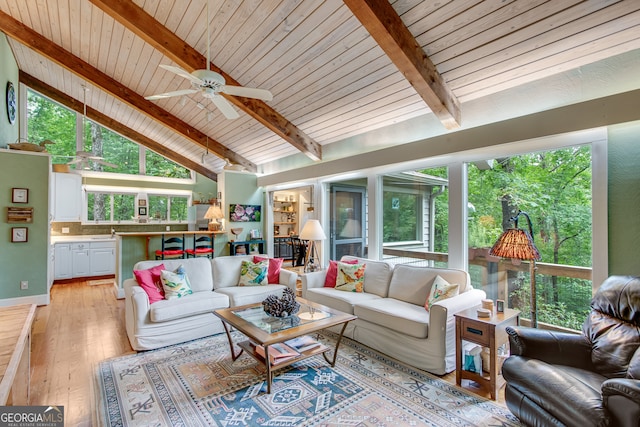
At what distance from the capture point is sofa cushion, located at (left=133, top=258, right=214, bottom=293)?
13.0 feet

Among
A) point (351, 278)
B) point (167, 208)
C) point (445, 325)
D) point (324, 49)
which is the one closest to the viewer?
point (445, 325)

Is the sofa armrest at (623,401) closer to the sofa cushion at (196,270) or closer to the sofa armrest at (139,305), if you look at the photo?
the sofa armrest at (139,305)

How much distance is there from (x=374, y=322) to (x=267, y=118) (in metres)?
3.37

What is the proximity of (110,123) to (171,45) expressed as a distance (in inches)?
185

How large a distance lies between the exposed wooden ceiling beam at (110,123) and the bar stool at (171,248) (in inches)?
107

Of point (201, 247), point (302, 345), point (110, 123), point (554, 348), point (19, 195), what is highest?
point (110, 123)

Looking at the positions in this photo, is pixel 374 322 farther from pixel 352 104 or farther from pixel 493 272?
pixel 352 104

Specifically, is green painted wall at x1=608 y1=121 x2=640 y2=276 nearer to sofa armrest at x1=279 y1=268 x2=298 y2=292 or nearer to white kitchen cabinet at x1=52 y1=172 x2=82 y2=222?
sofa armrest at x1=279 y1=268 x2=298 y2=292

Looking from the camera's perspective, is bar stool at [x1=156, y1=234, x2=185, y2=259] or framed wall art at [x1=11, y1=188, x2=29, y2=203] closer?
framed wall art at [x1=11, y1=188, x2=29, y2=203]

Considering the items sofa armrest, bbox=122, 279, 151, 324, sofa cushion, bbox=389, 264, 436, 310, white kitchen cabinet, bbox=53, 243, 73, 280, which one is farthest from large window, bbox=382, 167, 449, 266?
white kitchen cabinet, bbox=53, 243, 73, 280

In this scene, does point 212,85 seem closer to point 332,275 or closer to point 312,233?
point 312,233

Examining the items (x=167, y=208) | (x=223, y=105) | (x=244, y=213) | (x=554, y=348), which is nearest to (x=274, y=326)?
(x=554, y=348)

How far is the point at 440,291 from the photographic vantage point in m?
3.09

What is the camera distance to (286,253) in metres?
9.17
